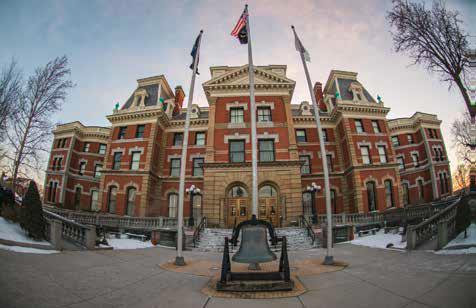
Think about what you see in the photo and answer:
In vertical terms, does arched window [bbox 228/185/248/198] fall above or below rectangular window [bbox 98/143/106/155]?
below

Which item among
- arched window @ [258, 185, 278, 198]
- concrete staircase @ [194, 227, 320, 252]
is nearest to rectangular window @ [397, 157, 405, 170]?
arched window @ [258, 185, 278, 198]

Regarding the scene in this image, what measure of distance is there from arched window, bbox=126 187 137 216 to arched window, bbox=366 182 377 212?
27088 millimetres

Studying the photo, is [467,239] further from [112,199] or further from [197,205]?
[112,199]

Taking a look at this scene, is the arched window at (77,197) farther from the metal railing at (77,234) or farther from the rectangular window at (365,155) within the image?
the rectangular window at (365,155)

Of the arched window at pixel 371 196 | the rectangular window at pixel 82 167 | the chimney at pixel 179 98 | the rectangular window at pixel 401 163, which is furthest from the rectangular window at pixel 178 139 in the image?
the rectangular window at pixel 401 163

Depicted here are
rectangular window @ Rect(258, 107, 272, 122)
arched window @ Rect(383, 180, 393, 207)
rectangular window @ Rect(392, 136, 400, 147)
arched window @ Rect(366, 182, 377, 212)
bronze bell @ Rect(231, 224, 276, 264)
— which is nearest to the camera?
bronze bell @ Rect(231, 224, 276, 264)

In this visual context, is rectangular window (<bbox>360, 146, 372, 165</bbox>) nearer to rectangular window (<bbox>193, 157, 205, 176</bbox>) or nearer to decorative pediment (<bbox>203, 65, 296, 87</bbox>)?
decorative pediment (<bbox>203, 65, 296, 87</bbox>)

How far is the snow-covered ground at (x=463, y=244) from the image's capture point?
6.78 meters

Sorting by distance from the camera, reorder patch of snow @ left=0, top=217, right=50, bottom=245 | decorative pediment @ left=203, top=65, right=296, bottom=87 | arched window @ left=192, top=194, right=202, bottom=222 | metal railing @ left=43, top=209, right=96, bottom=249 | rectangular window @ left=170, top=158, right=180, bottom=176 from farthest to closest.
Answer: rectangular window @ left=170, top=158, right=180, bottom=176 → arched window @ left=192, top=194, right=202, bottom=222 → decorative pediment @ left=203, top=65, right=296, bottom=87 → metal railing @ left=43, top=209, right=96, bottom=249 → patch of snow @ left=0, top=217, right=50, bottom=245

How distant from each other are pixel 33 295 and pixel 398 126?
39.9 meters

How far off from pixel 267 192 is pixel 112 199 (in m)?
18.9

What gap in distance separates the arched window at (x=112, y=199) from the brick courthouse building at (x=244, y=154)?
12 centimetres

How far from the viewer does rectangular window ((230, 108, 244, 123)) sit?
22250mm

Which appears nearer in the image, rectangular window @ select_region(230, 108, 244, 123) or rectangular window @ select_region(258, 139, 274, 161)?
rectangular window @ select_region(258, 139, 274, 161)
